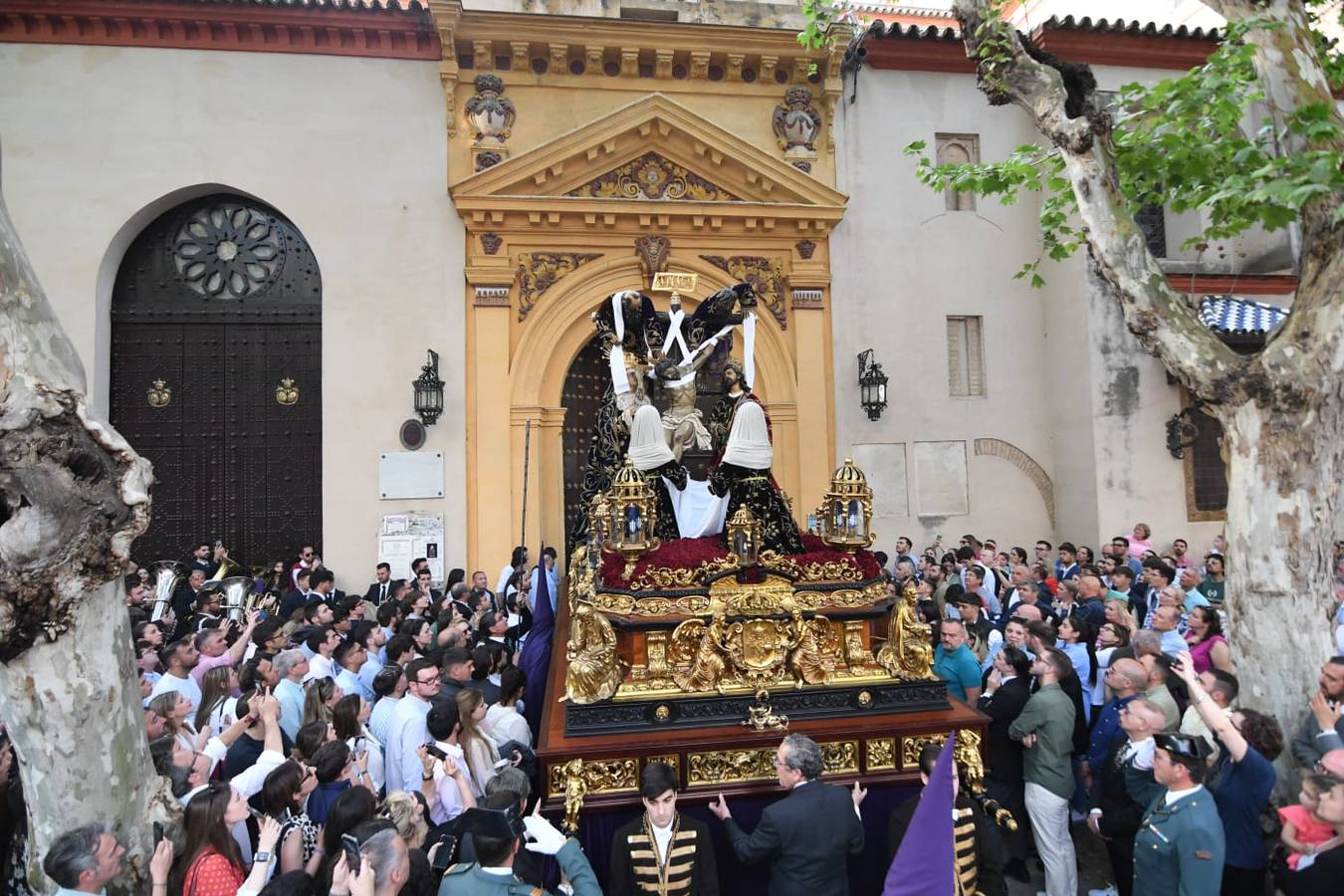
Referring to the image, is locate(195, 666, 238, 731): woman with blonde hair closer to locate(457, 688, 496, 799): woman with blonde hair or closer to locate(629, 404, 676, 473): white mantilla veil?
locate(457, 688, 496, 799): woman with blonde hair

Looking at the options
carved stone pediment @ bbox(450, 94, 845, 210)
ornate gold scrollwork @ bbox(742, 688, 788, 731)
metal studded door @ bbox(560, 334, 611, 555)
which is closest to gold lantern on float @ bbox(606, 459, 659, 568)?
ornate gold scrollwork @ bbox(742, 688, 788, 731)

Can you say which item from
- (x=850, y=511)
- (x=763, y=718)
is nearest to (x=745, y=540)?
(x=850, y=511)

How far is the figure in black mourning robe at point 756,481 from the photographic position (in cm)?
595

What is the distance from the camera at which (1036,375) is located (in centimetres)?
1368

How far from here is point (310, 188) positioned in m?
12.0

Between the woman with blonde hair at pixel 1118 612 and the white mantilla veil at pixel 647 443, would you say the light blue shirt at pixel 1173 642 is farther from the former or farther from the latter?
the white mantilla veil at pixel 647 443

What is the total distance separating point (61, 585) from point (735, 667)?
337cm

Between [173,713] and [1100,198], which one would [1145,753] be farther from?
[173,713]

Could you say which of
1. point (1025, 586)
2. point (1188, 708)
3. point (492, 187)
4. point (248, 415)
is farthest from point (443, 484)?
point (1188, 708)

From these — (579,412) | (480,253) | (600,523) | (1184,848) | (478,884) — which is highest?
(480,253)

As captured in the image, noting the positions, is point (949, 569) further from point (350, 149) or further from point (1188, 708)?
point (350, 149)

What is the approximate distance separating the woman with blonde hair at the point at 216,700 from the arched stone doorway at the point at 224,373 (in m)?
7.52

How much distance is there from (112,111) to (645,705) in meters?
12.1

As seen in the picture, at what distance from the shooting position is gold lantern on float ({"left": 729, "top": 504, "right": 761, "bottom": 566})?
517 centimetres
